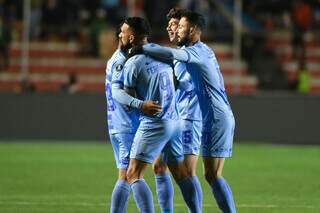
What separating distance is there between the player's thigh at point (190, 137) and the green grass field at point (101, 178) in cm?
132

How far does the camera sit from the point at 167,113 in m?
9.23

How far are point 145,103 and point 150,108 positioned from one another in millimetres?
66

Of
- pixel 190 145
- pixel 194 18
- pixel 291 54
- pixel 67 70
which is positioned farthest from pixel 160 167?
pixel 291 54

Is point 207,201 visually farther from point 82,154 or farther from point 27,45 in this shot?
point 27,45

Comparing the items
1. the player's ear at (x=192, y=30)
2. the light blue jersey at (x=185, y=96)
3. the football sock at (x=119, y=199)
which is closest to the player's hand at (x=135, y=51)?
the player's ear at (x=192, y=30)

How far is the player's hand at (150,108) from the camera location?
352 inches

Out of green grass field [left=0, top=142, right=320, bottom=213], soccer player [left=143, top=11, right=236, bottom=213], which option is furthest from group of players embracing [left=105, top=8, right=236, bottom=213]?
green grass field [left=0, top=142, right=320, bottom=213]

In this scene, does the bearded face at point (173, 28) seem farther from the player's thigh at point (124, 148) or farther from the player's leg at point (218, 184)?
the player's leg at point (218, 184)

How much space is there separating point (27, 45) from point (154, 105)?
47.5ft

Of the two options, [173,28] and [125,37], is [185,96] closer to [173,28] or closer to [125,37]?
[173,28]

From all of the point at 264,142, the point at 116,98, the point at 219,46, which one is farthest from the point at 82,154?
the point at 116,98

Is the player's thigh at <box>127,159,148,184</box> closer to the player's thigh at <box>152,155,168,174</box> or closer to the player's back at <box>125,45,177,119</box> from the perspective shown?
the player's back at <box>125,45,177,119</box>

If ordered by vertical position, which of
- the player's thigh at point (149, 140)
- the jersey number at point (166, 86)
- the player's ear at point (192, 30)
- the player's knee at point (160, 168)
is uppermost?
the player's ear at point (192, 30)

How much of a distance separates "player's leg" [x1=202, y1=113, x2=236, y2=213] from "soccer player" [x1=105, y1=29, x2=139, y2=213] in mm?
756
